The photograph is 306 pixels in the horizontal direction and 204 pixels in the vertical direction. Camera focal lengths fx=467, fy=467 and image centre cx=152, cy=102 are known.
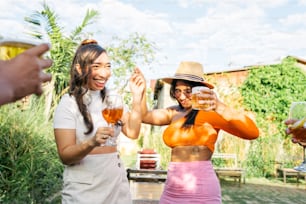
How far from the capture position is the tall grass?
215 inches

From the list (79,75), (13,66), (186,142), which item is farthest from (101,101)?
(13,66)

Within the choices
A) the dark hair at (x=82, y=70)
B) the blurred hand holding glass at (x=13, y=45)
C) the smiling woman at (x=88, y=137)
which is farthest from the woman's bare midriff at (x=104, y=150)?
the blurred hand holding glass at (x=13, y=45)

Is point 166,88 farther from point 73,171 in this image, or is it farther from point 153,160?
point 73,171

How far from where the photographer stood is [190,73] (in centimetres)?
348

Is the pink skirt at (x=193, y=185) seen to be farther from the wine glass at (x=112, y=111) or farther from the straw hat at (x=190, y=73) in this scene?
the wine glass at (x=112, y=111)

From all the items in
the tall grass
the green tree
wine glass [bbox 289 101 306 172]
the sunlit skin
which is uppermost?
the green tree

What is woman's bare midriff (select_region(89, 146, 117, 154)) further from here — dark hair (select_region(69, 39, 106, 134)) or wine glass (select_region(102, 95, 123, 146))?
dark hair (select_region(69, 39, 106, 134))

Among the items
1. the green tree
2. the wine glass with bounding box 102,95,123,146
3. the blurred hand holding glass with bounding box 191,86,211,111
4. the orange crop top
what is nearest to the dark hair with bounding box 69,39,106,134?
the wine glass with bounding box 102,95,123,146

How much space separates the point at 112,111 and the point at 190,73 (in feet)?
4.11

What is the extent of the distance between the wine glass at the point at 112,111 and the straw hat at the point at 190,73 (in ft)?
3.54

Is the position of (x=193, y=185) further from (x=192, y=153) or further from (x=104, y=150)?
(x=104, y=150)

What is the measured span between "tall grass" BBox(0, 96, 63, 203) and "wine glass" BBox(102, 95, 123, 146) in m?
3.30

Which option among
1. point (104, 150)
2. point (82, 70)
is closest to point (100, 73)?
point (82, 70)

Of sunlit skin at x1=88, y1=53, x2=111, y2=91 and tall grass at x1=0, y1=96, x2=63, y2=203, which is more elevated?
sunlit skin at x1=88, y1=53, x2=111, y2=91
